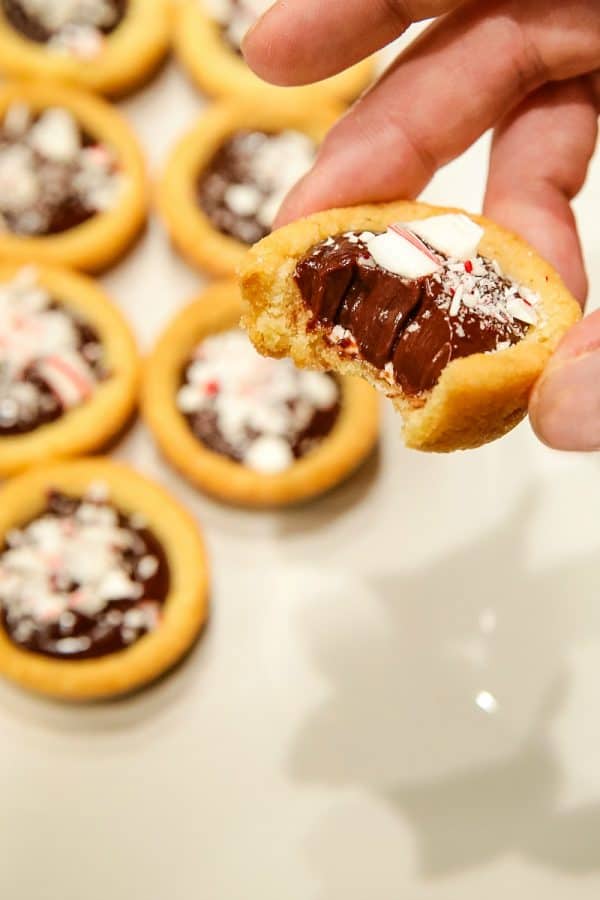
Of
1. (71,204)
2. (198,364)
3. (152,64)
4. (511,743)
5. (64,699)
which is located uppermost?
(152,64)

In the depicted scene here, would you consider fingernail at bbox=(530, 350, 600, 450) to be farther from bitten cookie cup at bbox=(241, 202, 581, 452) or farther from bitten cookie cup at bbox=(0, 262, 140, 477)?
bitten cookie cup at bbox=(0, 262, 140, 477)

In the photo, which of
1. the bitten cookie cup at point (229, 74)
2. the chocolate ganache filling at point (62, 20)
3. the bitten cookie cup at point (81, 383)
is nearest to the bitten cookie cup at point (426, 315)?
the bitten cookie cup at point (81, 383)

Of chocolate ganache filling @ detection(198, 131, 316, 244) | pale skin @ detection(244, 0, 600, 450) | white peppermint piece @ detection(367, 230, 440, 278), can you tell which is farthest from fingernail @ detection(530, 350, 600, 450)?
chocolate ganache filling @ detection(198, 131, 316, 244)

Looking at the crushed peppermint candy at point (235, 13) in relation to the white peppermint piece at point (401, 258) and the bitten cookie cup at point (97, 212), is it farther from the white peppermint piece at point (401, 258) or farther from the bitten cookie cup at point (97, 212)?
the white peppermint piece at point (401, 258)

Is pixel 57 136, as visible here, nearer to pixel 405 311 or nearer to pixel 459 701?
pixel 405 311

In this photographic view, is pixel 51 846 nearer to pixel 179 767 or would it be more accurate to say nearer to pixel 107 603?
pixel 179 767

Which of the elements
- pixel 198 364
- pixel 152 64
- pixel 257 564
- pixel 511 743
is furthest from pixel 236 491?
pixel 152 64
